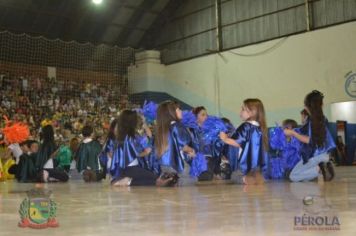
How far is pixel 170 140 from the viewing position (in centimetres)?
601

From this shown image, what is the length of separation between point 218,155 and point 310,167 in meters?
1.49

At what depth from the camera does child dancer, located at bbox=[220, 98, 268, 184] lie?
19.4 ft

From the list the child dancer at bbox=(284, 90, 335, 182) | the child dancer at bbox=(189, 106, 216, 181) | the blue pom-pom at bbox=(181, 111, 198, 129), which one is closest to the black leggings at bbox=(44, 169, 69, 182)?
the child dancer at bbox=(189, 106, 216, 181)

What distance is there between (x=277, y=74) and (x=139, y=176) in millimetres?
13128

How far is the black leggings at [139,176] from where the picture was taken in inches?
245

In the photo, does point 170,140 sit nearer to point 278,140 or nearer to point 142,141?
point 142,141

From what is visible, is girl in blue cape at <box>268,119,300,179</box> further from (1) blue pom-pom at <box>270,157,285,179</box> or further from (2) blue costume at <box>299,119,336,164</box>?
(2) blue costume at <box>299,119,336,164</box>

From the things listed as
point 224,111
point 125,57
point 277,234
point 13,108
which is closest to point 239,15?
point 224,111

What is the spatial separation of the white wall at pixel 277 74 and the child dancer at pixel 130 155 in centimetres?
1185

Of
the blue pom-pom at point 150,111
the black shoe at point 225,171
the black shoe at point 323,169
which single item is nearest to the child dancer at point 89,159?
the blue pom-pom at point 150,111

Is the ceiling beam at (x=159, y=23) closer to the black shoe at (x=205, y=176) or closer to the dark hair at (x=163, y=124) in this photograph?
the black shoe at (x=205, y=176)

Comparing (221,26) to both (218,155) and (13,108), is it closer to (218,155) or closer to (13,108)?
(13,108)

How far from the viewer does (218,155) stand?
7215 mm

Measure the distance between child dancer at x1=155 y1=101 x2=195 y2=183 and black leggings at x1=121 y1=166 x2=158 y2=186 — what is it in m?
0.26
